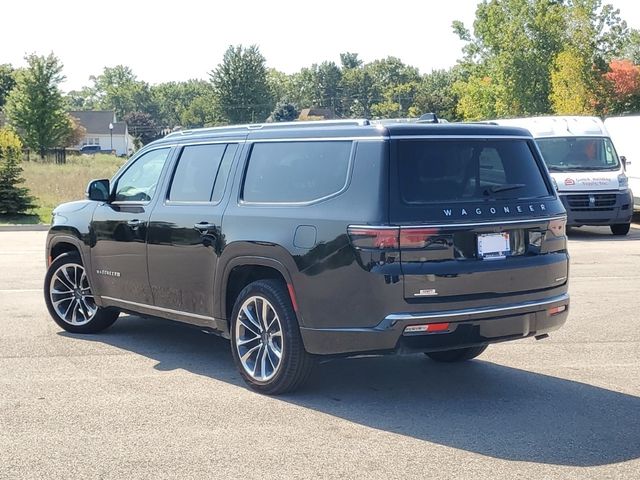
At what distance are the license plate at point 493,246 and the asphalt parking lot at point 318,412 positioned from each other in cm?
105

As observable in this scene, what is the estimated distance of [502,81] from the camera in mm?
51094

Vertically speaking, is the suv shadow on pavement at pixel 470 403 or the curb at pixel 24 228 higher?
the suv shadow on pavement at pixel 470 403

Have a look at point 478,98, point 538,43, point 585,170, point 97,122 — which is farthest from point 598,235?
point 97,122

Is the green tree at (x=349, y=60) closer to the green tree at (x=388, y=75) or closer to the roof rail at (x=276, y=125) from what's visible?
the green tree at (x=388, y=75)

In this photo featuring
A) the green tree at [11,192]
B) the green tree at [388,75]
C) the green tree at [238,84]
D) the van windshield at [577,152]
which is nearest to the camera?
the van windshield at [577,152]

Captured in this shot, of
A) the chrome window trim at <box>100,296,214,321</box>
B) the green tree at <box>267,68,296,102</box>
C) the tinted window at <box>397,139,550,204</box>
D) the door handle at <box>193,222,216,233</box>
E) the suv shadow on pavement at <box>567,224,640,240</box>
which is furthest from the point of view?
the green tree at <box>267,68,296,102</box>

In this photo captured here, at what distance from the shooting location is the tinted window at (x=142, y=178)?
7840 mm

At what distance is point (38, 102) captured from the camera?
55.2 metres

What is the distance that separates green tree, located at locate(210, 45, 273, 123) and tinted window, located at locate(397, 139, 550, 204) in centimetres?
8273

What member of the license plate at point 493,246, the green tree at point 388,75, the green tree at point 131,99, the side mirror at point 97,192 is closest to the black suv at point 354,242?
the license plate at point 493,246

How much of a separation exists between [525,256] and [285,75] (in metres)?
147

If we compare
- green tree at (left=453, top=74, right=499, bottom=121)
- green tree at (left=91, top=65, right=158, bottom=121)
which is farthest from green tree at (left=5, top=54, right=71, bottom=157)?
green tree at (left=91, top=65, right=158, bottom=121)

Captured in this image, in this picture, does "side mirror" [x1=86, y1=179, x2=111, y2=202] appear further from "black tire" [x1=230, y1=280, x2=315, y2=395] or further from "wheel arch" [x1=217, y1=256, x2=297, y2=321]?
"black tire" [x1=230, y1=280, x2=315, y2=395]

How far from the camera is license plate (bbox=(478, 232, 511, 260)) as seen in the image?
6.01 metres
